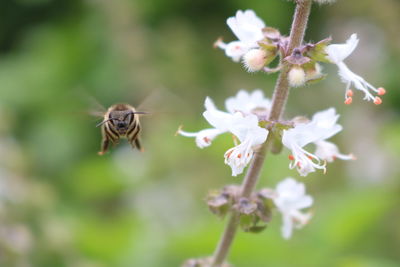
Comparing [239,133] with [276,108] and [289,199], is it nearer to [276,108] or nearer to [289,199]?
[276,108]

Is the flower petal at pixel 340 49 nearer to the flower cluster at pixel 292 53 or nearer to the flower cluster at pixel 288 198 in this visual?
the flower cluster at pixel 292 53

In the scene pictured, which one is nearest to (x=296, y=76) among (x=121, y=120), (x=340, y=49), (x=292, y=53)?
(x=292, y=53)

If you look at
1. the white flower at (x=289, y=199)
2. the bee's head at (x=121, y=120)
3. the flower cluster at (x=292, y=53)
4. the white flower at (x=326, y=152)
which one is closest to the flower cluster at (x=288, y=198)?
the white flower at (x=289, y=199)

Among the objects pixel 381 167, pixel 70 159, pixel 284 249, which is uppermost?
pixel 70 159

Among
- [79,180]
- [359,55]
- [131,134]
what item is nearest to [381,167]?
[359,55]

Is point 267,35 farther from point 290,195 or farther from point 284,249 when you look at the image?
point 284,249

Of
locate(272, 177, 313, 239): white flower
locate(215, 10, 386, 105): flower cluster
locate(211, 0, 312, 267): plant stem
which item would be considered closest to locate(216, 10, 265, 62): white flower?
locate(215, 10, 386, 105): flower cluster
